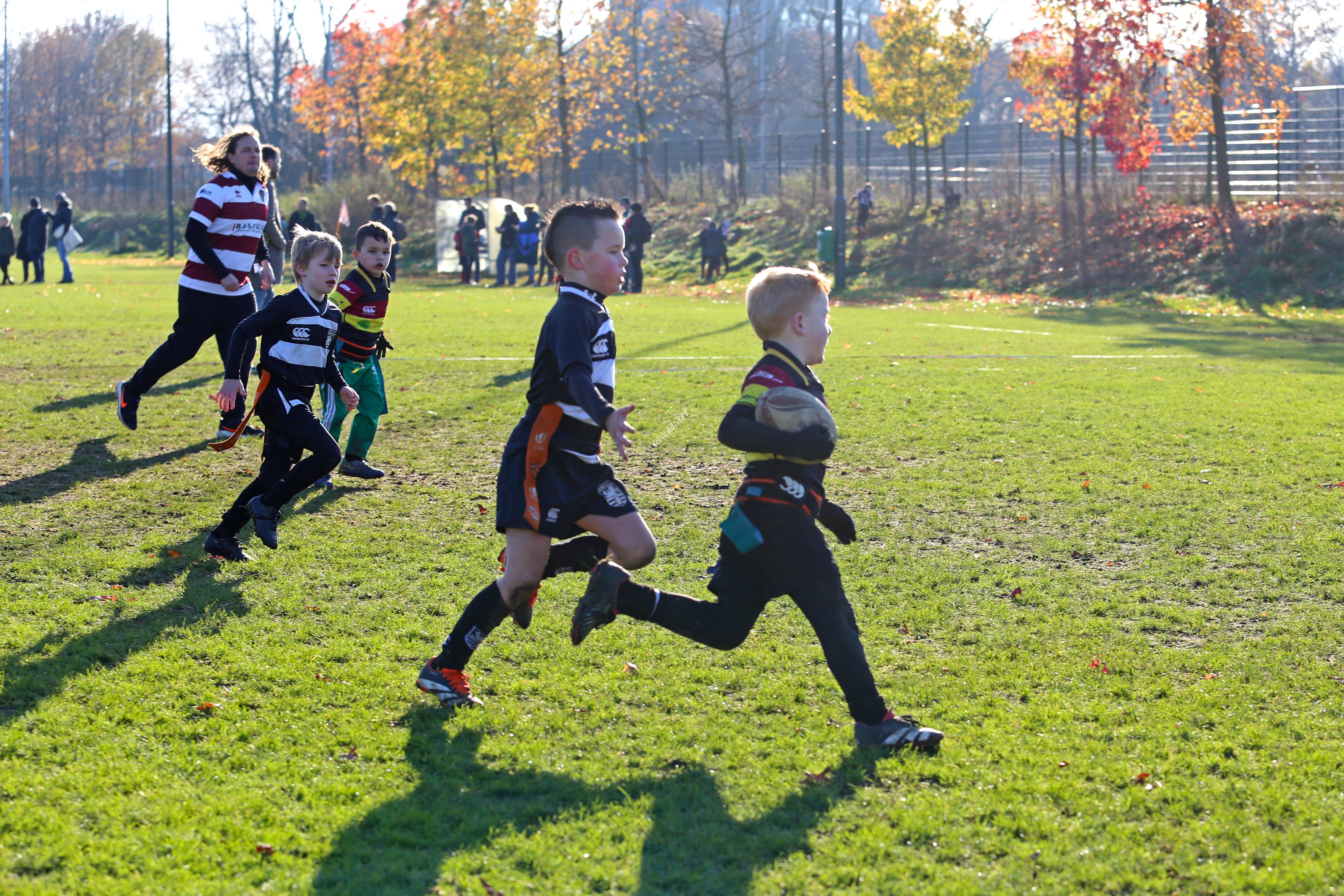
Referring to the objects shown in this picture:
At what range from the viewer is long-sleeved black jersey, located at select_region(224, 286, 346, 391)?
5996 mm

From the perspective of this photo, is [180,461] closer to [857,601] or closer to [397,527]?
[397,527]

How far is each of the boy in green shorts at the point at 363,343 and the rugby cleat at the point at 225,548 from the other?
5.25 feet

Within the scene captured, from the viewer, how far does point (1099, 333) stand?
18359 millimetres

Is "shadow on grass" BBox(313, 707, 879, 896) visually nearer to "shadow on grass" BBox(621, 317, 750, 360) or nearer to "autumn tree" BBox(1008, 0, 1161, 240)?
"shadow on grass" BBox(621, 317, 750, 360)

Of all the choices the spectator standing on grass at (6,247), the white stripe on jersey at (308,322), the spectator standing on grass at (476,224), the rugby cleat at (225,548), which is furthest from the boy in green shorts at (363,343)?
the spectator standing on grass at (476,224)

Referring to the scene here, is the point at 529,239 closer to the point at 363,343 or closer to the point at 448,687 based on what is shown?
the point at 363,343

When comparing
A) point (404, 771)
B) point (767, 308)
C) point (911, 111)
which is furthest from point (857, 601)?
point (911, 111)

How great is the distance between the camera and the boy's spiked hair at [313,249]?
6.12m

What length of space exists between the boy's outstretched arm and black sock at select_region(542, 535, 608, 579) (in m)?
0.73

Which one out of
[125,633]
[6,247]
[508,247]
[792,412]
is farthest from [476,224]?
[792,412]

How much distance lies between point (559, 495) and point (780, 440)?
2.60 feet

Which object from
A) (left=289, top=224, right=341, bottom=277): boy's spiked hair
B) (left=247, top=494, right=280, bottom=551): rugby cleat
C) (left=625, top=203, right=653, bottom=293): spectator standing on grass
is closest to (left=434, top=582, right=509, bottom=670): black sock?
(left=247, top=494, right=280, bottom=551): rugby cleat

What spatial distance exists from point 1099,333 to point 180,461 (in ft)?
46.7

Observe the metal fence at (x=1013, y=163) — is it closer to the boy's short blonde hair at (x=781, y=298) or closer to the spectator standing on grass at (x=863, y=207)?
the spectator standing on grass at (x=863, y=207)
